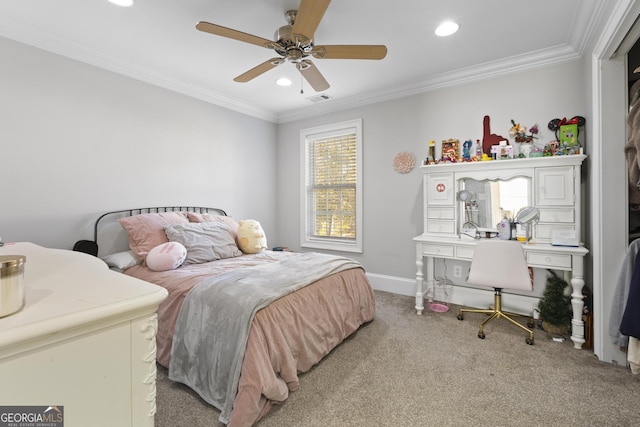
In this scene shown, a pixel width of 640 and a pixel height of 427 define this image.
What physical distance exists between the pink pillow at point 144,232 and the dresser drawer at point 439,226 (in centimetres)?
273

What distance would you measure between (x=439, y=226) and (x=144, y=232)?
3004 millimetres

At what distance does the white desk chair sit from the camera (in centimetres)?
246

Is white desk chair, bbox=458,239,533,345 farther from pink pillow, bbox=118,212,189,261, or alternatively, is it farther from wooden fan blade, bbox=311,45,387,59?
pink pillow, bbox=118,212,189,261

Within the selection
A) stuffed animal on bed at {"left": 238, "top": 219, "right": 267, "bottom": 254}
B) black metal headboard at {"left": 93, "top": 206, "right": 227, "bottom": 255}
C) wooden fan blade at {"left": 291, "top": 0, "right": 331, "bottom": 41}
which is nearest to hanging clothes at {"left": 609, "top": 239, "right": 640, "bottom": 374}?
wooden fan blade at {"left": 291, "top": 0, "right": 331, "bottom": 41}

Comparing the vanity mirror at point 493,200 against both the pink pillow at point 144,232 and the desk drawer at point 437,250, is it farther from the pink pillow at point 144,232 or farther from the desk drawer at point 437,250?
the pink pillow at point 144,232

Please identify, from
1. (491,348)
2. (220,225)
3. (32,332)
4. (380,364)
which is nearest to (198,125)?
(220,225)

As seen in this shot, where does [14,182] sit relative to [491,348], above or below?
above

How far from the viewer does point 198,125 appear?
3662 millimetres

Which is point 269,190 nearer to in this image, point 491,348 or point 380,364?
point 380,364

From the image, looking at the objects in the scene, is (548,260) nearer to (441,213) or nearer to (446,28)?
Answer: (441,213)

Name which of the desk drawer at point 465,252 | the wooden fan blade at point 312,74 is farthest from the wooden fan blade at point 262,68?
the desk drawer at point 465,252

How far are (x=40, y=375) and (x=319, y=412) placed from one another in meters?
1.48

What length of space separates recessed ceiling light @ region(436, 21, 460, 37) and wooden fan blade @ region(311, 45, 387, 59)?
70cm

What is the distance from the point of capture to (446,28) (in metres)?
2.43
